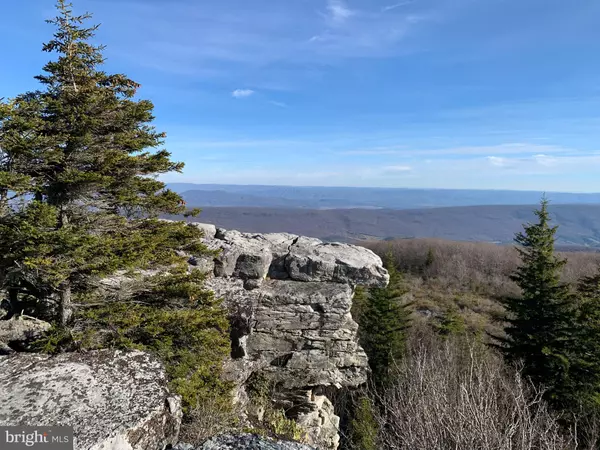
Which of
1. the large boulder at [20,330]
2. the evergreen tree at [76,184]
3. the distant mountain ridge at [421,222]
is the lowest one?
the distant mountain ridge at [421,222]

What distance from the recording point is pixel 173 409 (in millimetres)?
5898

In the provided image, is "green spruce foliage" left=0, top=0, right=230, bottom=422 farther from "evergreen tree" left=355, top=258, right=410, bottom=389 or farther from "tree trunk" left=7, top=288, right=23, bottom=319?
"evergreen tree" left=355, top=258, right=410, bottom=389

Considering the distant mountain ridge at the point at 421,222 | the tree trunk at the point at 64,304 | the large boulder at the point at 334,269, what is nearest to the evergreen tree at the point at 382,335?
the large boulder at the point at 334,269

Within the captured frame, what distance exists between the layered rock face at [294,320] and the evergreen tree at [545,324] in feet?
24.5

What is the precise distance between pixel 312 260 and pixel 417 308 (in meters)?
28.9

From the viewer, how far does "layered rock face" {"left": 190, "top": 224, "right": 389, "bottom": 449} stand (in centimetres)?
1143

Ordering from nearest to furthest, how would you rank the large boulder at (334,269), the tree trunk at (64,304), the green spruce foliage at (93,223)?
the green spruce foliage at (93,223)
the tree trunk at (64,304)
the large boulder at (334,269)

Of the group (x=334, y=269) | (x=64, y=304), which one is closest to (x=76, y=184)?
(x=64, y=304)

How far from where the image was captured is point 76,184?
6.99 m

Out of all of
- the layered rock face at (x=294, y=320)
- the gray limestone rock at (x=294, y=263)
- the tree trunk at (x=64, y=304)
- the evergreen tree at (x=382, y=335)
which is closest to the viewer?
the tree trunk at (x=64, y=304)

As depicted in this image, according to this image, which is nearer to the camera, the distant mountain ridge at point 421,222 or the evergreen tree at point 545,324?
the evergreen tree at point 545,324

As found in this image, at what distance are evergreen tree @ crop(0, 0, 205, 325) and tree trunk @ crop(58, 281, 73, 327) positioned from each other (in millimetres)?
17

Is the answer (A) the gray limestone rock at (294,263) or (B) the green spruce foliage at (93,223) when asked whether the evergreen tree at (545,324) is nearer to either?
(A) the gray limestone rock at (294,263)

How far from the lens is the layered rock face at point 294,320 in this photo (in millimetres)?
11430
